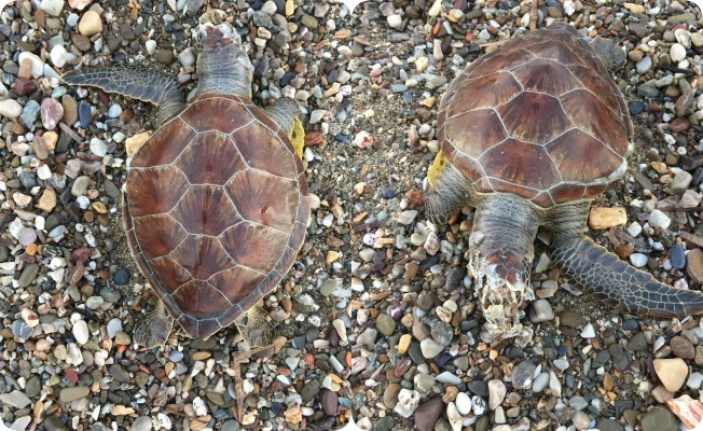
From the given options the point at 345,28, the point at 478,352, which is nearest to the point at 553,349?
the point at 478,352

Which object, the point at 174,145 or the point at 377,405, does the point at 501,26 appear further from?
the point at 377,405

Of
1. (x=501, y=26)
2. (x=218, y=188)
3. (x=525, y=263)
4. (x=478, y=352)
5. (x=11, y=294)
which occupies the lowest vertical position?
(x=478, y=352)

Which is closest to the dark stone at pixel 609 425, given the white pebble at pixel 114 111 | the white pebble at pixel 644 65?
the white pebble at pixel 644 65

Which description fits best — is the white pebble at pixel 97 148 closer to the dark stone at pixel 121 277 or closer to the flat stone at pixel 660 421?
the dark stone at pixel 121 277

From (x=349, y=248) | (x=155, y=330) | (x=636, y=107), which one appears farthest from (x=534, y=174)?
(x=155, y=330)

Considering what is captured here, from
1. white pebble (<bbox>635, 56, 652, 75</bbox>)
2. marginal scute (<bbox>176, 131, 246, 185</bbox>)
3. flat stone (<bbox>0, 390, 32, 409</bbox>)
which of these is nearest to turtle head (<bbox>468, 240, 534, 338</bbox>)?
marginal scute (<bbox>176, 131, 246, 185</bbox>)
